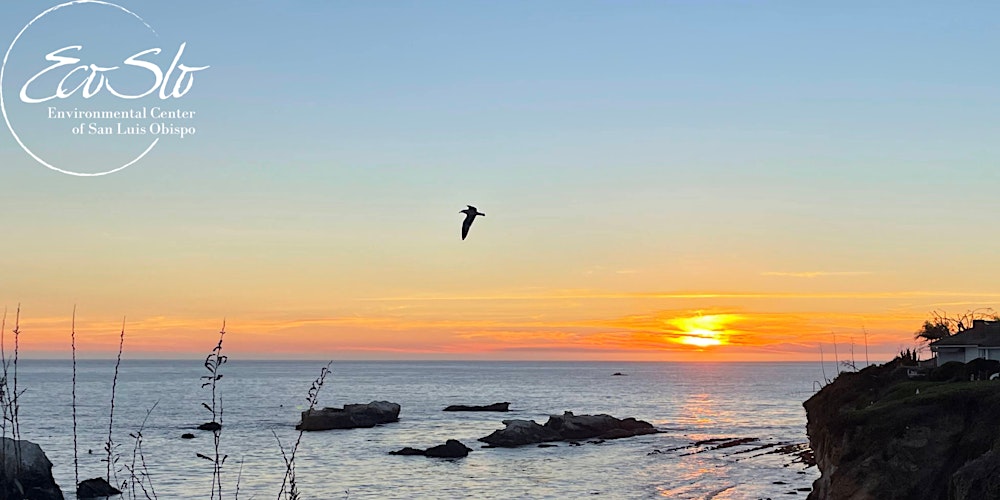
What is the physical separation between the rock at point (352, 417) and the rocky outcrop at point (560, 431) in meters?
20.6

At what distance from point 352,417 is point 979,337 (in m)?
71.8

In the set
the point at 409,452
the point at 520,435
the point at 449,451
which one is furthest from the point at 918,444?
the point at 520,435

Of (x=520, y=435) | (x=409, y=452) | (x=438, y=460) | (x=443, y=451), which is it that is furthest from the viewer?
(x=520, y=435)

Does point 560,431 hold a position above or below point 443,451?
above

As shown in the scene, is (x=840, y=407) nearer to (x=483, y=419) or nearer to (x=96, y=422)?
(x=483, y=419)

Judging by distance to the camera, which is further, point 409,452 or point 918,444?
point 409,452

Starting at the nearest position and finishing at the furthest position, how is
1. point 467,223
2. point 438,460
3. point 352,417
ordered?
1. point 467,223
2. point 438,460
3. point 352,417

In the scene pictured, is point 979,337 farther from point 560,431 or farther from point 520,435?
point 560,431

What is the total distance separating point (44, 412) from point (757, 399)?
12070 centimetres

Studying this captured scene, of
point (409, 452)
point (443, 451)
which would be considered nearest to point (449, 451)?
point (443, 451)

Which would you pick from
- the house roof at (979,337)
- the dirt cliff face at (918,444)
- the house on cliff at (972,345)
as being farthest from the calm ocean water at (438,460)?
the dirt cliff face at (918,444)

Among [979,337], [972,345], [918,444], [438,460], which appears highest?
[979,337]

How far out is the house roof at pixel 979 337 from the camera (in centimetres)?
4931

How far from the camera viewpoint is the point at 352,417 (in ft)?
349
